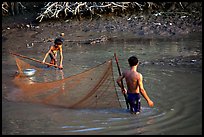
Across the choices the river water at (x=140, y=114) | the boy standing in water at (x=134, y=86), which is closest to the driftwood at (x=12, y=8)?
the river water at (x=140, y=114)

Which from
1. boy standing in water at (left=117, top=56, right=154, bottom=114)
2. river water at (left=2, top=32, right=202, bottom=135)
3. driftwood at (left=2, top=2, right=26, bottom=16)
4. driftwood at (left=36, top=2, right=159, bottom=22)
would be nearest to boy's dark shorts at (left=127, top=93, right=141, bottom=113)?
boy standing in water at (left=117, top=56, right=154, bottom=114)

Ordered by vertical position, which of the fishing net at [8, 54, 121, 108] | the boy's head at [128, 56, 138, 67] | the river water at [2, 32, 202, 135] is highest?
the boy's head at [128, 56, 138, 67]

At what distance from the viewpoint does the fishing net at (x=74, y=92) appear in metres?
6.49

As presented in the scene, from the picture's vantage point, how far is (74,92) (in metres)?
7.44

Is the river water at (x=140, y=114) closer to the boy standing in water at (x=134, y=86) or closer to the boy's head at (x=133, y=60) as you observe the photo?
the boy standing in water at (x=134, y=86)

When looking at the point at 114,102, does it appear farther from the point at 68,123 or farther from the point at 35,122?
the point at 35,122

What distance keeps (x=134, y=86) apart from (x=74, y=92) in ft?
6.32

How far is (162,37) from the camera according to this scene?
521 inches

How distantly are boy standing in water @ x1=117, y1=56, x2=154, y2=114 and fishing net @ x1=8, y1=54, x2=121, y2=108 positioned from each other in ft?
1.63

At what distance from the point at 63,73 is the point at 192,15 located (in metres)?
7.51

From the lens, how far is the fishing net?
21.3ft

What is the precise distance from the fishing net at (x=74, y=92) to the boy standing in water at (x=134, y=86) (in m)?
0.50

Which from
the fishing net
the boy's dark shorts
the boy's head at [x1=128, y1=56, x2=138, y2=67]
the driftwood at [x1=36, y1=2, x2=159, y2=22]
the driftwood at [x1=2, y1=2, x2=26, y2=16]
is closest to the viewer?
the boy's head at [x1=128, y1=56, x2=138, y2=67]

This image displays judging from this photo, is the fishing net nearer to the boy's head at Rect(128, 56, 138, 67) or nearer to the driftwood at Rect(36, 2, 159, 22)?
the boy's head at Rect(128, 56, 138, 67)
